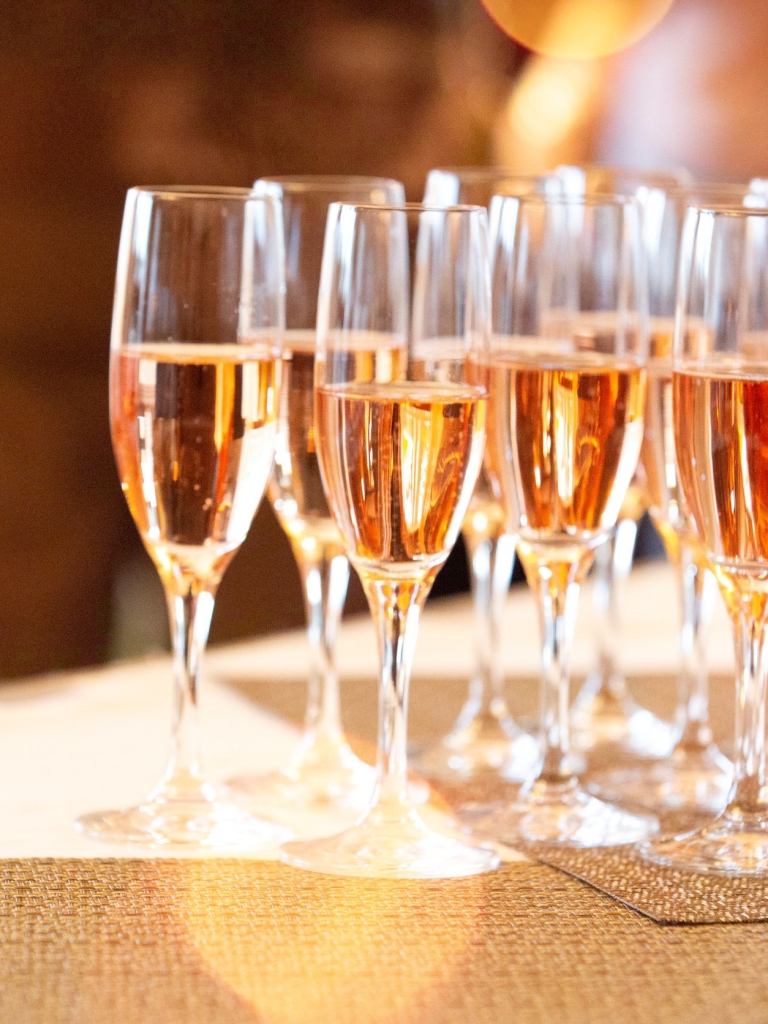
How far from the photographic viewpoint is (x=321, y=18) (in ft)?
6.88

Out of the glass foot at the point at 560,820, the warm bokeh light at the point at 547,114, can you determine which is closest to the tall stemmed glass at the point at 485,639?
the glass foot at the point at 560,820

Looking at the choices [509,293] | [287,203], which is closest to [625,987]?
[509,293]

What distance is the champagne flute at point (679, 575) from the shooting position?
3.88ft

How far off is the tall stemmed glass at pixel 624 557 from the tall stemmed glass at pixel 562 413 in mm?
140

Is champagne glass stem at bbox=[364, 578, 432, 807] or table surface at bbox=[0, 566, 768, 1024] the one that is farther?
champagne glass stem at bbox=[364, 578, 432, 807]

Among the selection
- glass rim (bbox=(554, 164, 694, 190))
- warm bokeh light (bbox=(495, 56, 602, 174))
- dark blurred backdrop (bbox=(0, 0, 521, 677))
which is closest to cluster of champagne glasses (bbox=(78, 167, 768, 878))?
glass rim (bbox=(554, 164, 694, 190))

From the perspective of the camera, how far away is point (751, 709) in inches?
38.7

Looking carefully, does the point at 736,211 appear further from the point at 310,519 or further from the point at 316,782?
the point at 316,782

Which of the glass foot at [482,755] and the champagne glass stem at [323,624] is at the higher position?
the champagne glass stem at [323,624]

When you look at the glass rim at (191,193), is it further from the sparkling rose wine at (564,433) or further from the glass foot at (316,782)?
the glass foot at (316,782)

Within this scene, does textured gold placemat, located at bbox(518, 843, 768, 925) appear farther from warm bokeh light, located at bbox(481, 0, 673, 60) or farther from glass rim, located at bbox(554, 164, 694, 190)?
warm bokeh light, located at bbox(481, 0, 673, 60)

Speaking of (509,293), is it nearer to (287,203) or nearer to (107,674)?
(287,203)

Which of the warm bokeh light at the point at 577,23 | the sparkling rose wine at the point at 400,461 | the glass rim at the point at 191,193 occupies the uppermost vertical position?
the warm bokeh light at the point at 577,23

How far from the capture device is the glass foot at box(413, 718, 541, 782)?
1.24 m
